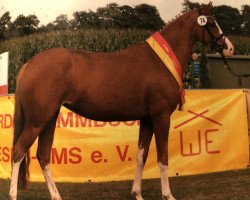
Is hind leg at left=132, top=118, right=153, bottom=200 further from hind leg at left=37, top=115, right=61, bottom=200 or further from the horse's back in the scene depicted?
hind leg at left=37, top=115, right=61, bottom=200

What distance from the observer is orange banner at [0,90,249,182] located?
7.59 m

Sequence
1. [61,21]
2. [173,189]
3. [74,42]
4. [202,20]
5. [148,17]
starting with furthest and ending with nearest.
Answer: [148,17], [61,21], [74,42], [173,189], [202,20]

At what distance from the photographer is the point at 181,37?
232 inches

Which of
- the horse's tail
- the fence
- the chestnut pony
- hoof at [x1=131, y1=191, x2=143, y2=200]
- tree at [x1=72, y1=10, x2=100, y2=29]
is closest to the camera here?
the chestnut pony

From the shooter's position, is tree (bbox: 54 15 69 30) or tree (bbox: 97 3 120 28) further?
tree (bbox: 97 3 120 28)

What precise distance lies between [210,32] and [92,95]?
1925mm

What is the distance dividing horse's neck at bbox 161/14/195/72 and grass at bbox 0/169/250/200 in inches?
68.7

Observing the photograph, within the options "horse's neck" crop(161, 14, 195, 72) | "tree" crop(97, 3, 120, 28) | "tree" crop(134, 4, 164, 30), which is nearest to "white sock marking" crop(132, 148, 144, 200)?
"horse's neck" crop(161, 14, 195, 72)

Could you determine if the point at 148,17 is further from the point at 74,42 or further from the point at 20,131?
the point at 20,131

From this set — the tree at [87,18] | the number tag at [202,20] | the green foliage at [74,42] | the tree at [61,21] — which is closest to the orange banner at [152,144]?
the number tag at [202,20]

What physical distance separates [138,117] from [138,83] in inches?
17.4

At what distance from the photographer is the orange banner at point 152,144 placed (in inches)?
299

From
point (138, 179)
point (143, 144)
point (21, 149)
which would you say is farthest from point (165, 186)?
point (21, 149)

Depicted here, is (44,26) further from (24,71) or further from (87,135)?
(24,71)
